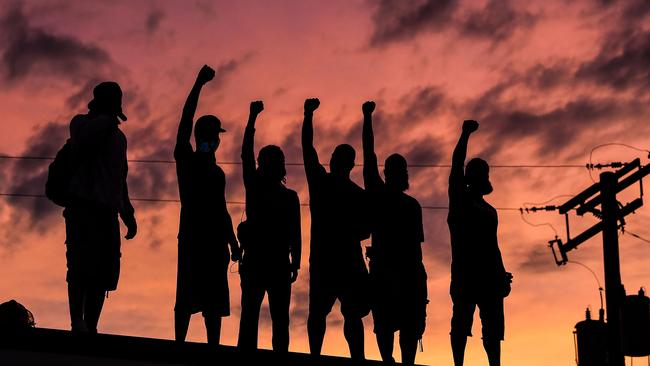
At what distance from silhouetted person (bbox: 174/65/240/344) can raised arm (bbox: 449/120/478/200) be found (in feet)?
7.68

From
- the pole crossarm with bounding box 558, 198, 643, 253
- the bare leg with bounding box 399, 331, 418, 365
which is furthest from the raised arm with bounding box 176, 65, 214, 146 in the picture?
the pole crossarm with bounding box 558, 198, 643, 253

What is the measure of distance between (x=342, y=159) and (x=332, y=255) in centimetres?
94

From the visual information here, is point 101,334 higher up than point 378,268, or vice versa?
point 378,268

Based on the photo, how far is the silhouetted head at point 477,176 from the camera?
10.7 metres

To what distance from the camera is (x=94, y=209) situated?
28.9 feet

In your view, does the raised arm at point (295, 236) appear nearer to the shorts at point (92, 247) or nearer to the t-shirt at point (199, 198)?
the t-shirt at point (199, 198)

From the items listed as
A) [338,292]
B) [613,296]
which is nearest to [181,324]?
[338,292]

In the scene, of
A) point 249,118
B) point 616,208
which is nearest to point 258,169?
point 249,118

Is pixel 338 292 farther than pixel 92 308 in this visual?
Yes

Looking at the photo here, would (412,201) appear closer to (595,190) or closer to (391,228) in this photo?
(391,228)

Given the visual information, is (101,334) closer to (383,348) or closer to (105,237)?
(105,237)

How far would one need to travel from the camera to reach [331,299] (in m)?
9.77

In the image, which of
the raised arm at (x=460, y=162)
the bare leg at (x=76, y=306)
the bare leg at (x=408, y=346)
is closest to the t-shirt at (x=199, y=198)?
the bare leg at (x=76, y=306)

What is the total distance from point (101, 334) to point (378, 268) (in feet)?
10.7
